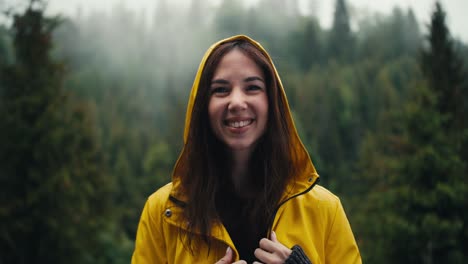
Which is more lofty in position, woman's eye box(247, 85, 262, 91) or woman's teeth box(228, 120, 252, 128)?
woman's eye box(247, 85, 262, 91)

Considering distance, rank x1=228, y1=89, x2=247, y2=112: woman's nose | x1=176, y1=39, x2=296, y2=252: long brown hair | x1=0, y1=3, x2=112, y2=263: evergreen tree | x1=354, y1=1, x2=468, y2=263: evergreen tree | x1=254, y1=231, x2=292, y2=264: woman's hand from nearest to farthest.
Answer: x1=254, y1=231, x2=292, y2=264: woman's hand → x1=228, y1=89, x2=247, y2=112: woman's nose → x1=176, y1=39, x2=296, y2=252: long brown hair → x1=354, y1=1, x2=468, y2=263: evergreen tree → x1=0, y1=3, x2=112, y2=263: evergreen tree

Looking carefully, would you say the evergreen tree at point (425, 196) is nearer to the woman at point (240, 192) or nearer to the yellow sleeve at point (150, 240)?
the woman at point (240, 192)

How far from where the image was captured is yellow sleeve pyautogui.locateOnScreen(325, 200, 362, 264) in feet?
7.35

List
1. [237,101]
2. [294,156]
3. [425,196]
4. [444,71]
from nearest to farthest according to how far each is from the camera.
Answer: [237,101] → [294,156] → [425,196] → [444,71]

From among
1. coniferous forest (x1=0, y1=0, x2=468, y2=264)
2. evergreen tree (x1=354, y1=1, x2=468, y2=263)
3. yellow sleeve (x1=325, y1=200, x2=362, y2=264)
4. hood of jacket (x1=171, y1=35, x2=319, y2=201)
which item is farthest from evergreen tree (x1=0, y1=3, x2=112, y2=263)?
yellow sleeve (x1=325, y1=200, x2=362, y2=264)

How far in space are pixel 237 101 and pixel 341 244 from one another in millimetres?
900

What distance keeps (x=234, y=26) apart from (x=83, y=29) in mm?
48958

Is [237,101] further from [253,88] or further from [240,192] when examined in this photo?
[240,192]

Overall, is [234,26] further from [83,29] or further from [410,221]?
[410,221]

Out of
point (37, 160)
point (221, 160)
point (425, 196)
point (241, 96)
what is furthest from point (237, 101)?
point (37, 160)

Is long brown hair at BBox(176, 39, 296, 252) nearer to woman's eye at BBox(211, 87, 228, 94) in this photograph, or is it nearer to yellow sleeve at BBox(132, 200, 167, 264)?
→ woman's eye at BBox(211, 87, 228, 94)

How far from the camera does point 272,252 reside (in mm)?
2094

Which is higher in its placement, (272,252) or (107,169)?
(272,252)

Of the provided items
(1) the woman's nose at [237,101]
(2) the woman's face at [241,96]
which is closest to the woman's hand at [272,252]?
(2) the woman's face at [241,96]
